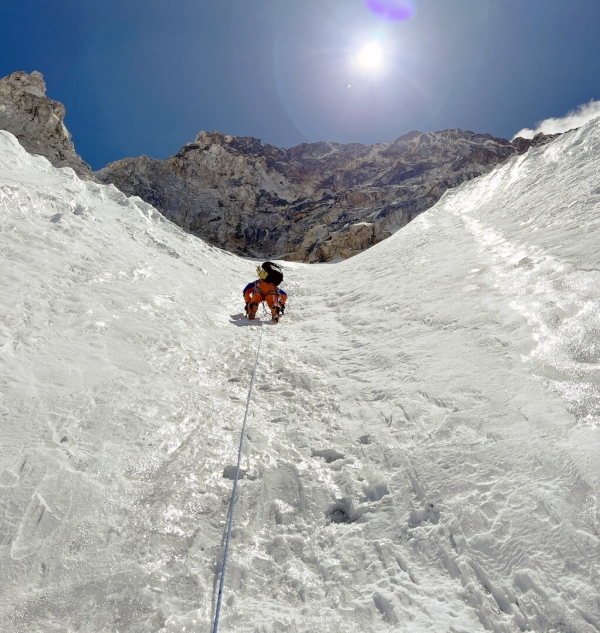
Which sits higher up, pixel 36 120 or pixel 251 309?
pixel 36 120

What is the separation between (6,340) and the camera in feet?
15.3

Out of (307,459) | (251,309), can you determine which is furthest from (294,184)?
(307,459)

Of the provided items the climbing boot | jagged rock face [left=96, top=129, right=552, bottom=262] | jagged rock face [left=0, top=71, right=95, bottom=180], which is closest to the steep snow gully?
the climbing boot

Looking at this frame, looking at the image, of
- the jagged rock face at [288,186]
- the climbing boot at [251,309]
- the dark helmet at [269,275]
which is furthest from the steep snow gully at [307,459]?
the jagged rock face at [288,186]

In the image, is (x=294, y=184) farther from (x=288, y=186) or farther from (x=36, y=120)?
(x=36, y=120)

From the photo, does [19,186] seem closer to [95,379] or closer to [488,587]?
[95,379]

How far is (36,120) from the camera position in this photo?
33.3 metres

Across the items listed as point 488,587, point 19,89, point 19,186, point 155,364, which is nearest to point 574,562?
point 488,587

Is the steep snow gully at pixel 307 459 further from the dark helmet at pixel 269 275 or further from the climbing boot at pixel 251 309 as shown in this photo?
the dark helmet at pixel 269 275

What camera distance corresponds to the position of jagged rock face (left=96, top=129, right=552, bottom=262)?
187 ft

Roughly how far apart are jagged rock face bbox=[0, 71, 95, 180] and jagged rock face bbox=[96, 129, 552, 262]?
2724cm

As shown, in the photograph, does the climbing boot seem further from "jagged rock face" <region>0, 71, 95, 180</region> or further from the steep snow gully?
"jagged rock face" <region>0, 71, 95, 180</region>

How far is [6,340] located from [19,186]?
23.8ft

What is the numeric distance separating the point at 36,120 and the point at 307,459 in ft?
137
